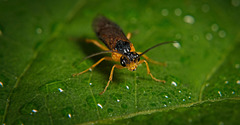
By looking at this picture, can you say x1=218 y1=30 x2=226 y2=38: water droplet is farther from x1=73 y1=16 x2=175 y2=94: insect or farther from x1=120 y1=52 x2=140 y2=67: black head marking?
x1=120 y1=52 x2=140 y2=67: black head marking

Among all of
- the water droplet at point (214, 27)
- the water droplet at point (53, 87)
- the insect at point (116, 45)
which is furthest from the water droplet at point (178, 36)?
the water droplet at point (53, 87)

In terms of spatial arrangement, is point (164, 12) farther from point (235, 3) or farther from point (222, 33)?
point (235, 3)


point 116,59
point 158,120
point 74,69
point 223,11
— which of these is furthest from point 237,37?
point 74,69

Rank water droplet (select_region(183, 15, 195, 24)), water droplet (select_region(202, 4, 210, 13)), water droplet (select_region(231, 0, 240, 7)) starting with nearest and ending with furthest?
1. water droplet (select_region(183, 15, 195, 24))
2. water droplet (select_region(202, 4, 210, 13))
3. water droplet (select_region(231, 0, 240, 7))

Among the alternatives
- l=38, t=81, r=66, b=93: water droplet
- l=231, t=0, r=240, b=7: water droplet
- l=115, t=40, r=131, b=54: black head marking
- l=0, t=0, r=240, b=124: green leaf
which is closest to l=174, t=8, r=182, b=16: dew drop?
l=0, t=0, r=240, b=124: green leaf

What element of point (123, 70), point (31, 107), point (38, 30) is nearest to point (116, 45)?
point (123, 70)

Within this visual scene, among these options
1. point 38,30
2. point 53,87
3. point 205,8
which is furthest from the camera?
point 205,8
